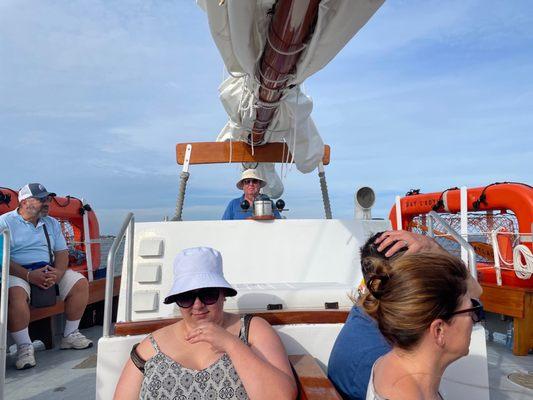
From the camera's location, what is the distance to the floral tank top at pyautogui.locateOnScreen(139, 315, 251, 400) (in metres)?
1.65

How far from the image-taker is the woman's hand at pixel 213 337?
1603 mm

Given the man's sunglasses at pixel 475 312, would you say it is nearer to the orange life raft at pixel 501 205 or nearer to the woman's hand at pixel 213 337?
the woman's hand at pixel 213 337

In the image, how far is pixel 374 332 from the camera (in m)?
1.67

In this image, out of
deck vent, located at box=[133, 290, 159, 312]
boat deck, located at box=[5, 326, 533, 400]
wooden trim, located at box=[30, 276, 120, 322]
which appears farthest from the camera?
wooden trim, located at box=[30, 276, 120, 322]

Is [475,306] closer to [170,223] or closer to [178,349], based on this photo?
[178,349]

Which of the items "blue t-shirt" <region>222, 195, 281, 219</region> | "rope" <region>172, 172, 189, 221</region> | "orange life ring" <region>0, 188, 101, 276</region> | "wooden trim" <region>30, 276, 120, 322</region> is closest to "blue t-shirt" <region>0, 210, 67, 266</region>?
"wooden trim" <region>30, 276, 120, 322</region>

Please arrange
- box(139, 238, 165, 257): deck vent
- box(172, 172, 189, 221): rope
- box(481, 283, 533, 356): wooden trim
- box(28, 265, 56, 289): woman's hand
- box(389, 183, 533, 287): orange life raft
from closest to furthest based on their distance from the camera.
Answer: box(139, 238, 165, 257): deck vent < box(28, 265, 56, 289): woman's hand < box(481, 283, 533, 356): wooden trim < box(172, 172, 189, 221): rope < box(389, 183, 533, 287): orange life raft

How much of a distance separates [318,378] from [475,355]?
0.88 m

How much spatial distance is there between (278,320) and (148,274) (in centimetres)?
141

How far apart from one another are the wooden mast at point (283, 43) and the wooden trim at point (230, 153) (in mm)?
1472

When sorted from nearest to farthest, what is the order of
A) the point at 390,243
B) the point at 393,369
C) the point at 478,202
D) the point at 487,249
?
the point at 393,369 → the point at 390,243 → the point at 478,202 → the point at 487,249

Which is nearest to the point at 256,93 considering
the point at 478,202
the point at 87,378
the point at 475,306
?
the point at 475,306

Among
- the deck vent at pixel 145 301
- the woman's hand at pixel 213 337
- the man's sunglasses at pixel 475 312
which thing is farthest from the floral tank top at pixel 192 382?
the deck vent at pixel 145 301

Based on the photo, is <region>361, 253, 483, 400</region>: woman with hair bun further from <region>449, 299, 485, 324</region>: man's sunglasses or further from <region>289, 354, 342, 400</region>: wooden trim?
<region>289, 354, 342, 400</region>: wooden trim
